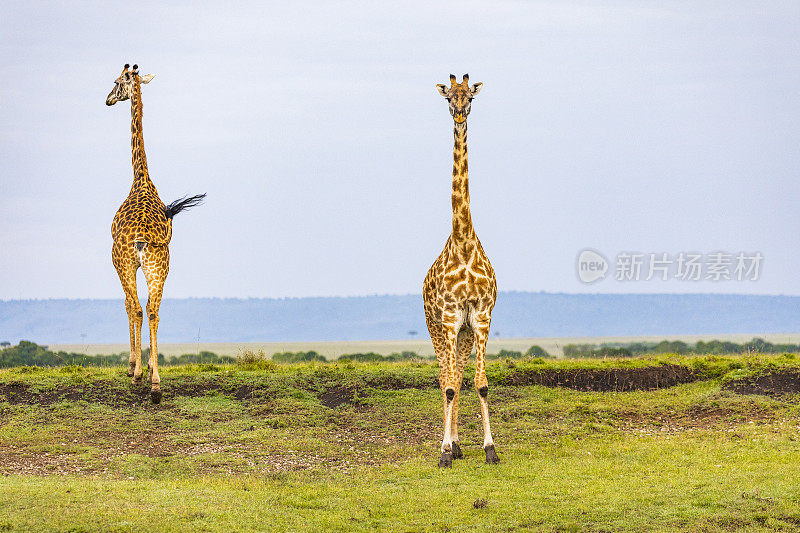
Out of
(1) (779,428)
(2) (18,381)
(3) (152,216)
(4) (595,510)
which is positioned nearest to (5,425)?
(2) (18,381)

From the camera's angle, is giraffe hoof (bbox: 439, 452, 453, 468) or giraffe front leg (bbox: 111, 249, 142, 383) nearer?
giraffe hoof (bbox: 439, 452, 453, 468)

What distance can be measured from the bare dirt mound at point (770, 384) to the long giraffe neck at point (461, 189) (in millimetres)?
8816

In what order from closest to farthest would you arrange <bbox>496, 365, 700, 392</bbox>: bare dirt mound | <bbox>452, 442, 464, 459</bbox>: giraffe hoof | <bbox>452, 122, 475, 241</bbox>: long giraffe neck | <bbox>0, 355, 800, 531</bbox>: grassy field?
<bbox>0, 355, 800, 531</bbox>: grassy field, <bbox>452, 122, 475, 241</bbox>: long giraffe neck, <bbox>452, 442, 464, 459</bbox>: giraffe hoof, <bbox>496, 365, 700, 392</bbox>: bare dirt mound

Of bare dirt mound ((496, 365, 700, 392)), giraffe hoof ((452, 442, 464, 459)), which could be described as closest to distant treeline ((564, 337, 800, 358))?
bare dirt mound ((496, 365, 700, 392))

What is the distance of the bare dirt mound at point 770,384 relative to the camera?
20.2m

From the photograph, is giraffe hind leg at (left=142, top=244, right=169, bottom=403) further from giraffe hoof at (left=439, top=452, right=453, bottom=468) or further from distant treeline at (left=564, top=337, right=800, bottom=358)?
distant treeline at (left=564, top=337, right=800, bottom=358)

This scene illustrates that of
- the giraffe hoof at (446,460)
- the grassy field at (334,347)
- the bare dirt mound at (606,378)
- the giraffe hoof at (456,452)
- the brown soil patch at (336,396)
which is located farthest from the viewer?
the grassy field at (334,347)

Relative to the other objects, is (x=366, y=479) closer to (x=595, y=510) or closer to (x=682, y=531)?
(x=595, y=510)

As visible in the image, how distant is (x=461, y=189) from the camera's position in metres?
15.7

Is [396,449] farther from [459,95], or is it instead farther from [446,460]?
[459,95]

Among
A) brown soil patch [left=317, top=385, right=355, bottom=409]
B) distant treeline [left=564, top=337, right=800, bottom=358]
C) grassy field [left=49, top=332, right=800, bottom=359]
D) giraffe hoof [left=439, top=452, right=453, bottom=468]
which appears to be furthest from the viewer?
grassy field [left=49, top=332, right=800, bottom=359]

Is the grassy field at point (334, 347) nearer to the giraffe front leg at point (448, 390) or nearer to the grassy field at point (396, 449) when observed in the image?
the grassy field at point (396, 449)

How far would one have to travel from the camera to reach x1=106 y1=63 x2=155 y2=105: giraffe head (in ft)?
74.2

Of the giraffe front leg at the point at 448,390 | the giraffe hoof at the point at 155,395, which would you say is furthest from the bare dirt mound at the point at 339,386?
the giraffe front leg at the point at 448,390
